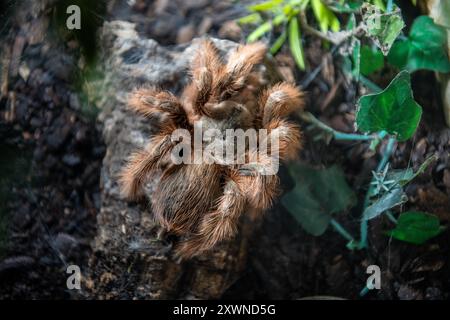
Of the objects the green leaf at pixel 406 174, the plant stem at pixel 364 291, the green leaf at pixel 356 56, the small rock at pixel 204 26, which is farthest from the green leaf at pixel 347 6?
the plant stem at pixel 364 291

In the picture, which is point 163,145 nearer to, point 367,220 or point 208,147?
point 208,147

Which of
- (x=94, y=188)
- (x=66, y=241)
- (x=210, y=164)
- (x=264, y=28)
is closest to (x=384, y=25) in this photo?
(x=264, y=28)

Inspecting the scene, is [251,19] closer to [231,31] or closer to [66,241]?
[231,31]

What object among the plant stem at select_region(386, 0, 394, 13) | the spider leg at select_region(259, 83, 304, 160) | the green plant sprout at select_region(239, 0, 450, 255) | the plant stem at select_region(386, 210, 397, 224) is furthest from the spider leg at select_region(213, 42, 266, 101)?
the plant stem at select_region(386, 210, 397, 224)

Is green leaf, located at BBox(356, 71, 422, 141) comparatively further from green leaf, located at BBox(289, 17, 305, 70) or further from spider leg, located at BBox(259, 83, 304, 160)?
green leaf, located at BBox(289, 17, 305, 70)

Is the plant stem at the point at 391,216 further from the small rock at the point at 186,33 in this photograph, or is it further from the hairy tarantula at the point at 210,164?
the small rock at the point at 186,33

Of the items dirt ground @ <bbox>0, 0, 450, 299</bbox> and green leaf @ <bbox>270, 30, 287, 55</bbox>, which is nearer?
dirt ground @ <bbox>0, 0, 450, 299</bbox>

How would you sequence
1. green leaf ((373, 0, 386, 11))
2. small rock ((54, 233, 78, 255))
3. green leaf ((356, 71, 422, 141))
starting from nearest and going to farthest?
green leaf ((356, 71, 422, 141)) < green leaf ((373, 0, 386, 11)) < small rock ((54, 233, 78, 255))
